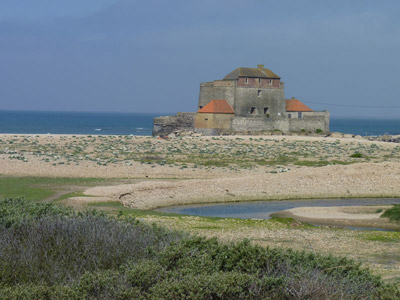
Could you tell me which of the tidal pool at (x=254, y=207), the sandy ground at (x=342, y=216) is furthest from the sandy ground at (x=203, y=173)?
the sandy ground at (x=342, y=216)

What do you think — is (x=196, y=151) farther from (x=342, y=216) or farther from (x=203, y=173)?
(x=342, y=216)

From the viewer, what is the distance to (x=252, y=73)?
246 feet

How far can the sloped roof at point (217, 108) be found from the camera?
72294 millimetres

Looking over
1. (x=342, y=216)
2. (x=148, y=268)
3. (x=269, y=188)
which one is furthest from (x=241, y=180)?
(x=148, y=268)

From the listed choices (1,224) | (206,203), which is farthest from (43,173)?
(1,224)

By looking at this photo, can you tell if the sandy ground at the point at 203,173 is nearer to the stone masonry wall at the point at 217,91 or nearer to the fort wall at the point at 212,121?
the fort wall at the point at 212,121

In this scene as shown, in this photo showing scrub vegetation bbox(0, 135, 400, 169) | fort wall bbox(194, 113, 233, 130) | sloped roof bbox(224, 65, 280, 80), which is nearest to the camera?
scrub vegetation bbox(0, 135, 400, 169)

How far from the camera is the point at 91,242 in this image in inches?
430

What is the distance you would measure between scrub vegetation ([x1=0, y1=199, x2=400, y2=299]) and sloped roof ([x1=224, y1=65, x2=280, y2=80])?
205 feet

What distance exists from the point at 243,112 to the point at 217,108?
356cm

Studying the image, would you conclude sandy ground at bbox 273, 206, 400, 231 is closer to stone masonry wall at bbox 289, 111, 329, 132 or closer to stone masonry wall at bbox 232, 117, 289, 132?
stone masonry wall at bbox 232, 117, 289, 132

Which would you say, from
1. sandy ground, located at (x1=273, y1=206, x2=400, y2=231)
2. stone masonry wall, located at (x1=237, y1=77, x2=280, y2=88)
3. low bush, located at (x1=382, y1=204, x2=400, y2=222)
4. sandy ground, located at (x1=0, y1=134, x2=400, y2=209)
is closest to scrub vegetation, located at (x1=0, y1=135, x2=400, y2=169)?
sandy ground, located at (x1=0, y1=134, x2=400, y2=209)

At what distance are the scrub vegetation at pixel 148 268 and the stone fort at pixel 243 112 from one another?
2352 inches

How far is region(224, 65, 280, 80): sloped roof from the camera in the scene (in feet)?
244
